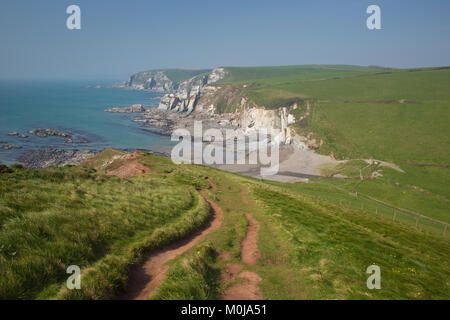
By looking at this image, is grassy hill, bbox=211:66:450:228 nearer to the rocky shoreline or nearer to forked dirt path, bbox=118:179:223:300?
forked dirt path, bbox=118:179:223:300

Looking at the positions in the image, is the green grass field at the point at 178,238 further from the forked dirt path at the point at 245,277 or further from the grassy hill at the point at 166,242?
the forked dirt path at the point at 245,277

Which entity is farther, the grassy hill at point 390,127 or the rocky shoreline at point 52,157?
the rocky shoreline at point 52,157

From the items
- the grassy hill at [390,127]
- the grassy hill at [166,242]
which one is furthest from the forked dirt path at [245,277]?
the grassy hill at [390,127]

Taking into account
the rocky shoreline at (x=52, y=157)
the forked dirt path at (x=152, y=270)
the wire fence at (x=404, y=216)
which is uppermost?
the forked dirt path at (x=152, y=270)

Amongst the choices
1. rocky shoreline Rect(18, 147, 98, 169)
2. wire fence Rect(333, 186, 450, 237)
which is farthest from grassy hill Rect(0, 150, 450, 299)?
rocky shoreline Rect(18, 147, 98, 169)

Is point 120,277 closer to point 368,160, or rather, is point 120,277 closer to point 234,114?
point 368,160

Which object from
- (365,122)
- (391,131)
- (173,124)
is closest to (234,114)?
(173,124)

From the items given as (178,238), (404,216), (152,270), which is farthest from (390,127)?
(152,270)
